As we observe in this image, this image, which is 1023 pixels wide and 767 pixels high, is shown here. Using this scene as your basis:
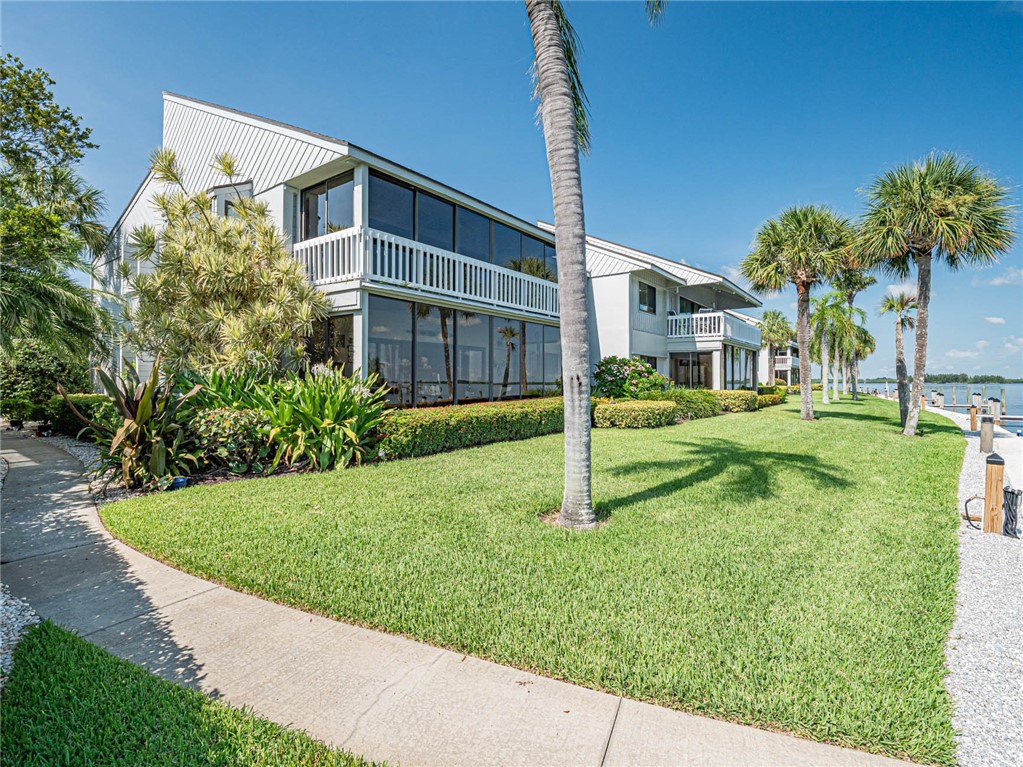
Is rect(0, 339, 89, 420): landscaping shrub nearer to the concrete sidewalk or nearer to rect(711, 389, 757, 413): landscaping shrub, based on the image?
the concrete sidewalk

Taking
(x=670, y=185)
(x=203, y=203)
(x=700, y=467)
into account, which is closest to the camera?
(x=700, y=467)

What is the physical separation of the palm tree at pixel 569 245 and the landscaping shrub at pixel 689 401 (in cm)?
1202

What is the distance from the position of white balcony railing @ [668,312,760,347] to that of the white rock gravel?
76.0 feet

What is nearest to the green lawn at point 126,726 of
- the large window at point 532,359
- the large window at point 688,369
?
the large window at point 532,359

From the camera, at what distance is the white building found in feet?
35.1

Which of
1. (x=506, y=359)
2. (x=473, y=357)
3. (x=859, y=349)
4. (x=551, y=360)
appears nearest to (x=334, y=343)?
(x=473, y=357)

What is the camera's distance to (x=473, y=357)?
46.1 feet

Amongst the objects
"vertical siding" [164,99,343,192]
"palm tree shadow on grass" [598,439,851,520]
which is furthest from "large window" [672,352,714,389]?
"vertical siding" [164,99,343,192]

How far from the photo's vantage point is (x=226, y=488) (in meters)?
6.83

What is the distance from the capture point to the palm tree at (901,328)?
16.6 metres

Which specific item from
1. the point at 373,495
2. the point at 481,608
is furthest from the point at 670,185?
the point at 481,608

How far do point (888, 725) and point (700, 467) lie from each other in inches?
246

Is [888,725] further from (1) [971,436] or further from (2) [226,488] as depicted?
(1) [971,436]

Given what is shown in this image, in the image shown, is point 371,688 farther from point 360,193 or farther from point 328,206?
point 328,206
